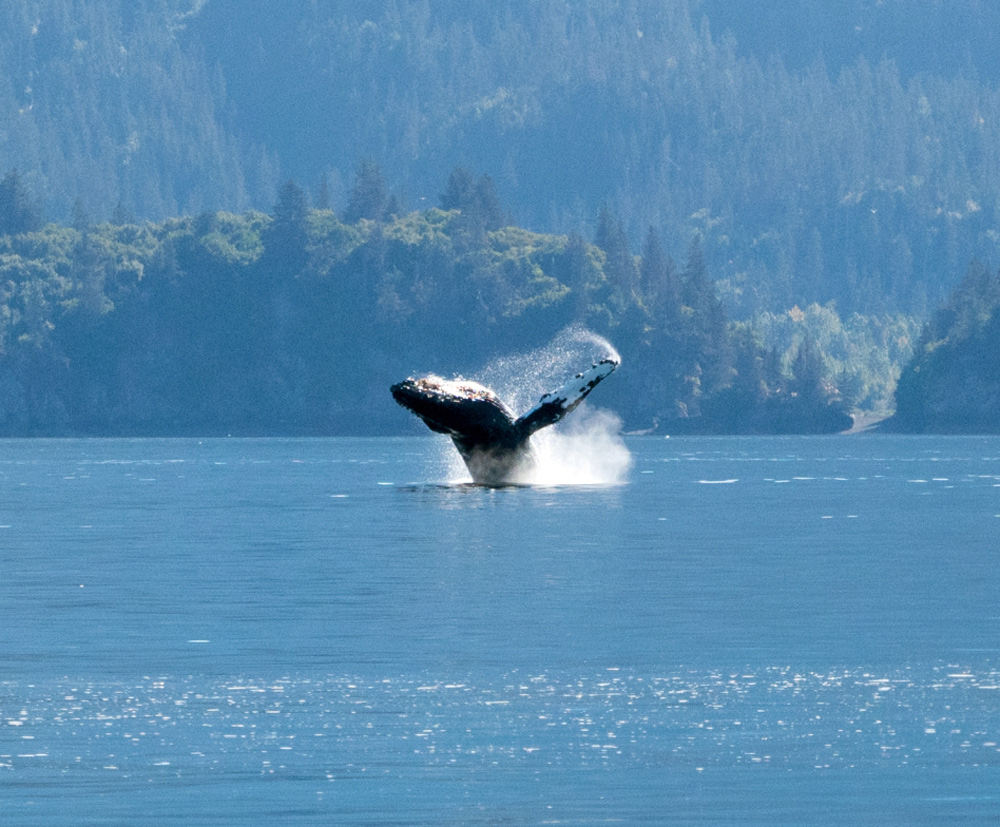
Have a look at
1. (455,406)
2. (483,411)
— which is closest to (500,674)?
(455,406)

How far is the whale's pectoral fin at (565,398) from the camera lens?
8100 cm

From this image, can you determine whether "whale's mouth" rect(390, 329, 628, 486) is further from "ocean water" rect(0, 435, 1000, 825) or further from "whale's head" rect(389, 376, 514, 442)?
"ocean water" rect(0, 435, 1000, 825)

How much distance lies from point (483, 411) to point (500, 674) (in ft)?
157

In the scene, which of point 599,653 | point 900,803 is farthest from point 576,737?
point 599,653

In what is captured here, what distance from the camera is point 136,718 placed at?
100ft

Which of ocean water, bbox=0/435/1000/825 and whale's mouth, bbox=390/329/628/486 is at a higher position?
whale's mouth, bbox=390/329/628/486

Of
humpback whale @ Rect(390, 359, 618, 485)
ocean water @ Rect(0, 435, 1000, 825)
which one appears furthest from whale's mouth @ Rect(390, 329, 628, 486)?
ocean water @ Rect(0, 435, 1000, 825)

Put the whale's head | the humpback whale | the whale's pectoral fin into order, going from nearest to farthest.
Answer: the whale's head, the humpback whale, the whale's pectoral fin

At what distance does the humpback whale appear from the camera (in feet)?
260

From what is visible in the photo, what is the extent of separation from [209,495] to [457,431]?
69.7 ft

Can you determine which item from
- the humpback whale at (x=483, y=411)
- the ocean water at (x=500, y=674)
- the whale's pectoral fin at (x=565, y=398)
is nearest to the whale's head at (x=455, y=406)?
the humpback whale at (x=483, y=411)

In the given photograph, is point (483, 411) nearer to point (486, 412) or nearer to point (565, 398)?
point (486, 412)

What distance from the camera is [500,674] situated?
34.8m

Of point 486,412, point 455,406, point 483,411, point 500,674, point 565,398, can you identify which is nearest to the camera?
point 500,674
